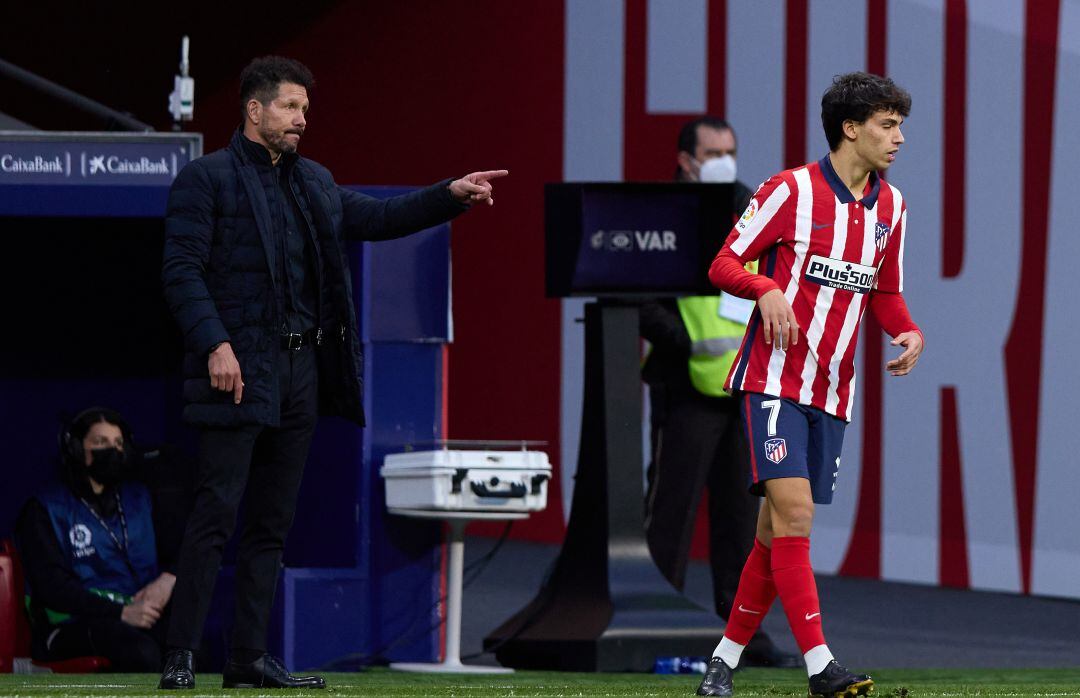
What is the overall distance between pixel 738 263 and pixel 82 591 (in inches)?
111

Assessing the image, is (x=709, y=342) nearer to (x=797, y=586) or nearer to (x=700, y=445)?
(x=700, y=445)

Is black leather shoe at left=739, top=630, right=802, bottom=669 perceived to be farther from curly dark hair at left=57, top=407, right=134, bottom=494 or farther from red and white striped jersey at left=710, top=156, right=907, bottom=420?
curly dark hair at left=57, top=407, right=134, bottom=494

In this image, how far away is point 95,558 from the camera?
692 cm

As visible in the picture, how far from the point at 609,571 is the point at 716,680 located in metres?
1.76

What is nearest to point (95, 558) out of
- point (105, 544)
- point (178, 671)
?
point (105, 544)

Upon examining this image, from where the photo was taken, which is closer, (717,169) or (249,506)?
(249,506)


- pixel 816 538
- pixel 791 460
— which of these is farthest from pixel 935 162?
pixel 791 460

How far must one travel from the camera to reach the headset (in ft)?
22.8

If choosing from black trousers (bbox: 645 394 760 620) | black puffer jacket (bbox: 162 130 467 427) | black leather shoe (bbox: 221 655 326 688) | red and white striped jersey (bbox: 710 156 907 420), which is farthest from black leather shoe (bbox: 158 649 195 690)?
black trousers (bbox: 645 394 760 620)

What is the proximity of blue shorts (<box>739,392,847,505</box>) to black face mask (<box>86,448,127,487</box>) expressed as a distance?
2.70 metres

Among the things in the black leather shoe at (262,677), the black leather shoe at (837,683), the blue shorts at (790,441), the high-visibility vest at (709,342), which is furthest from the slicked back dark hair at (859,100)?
the black leather shoe at (262,677)

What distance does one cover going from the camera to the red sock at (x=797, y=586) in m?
4.86

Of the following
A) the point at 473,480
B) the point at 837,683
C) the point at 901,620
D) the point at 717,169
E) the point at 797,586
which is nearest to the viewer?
the point at 837,683

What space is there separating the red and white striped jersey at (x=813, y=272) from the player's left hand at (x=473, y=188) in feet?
2.26
